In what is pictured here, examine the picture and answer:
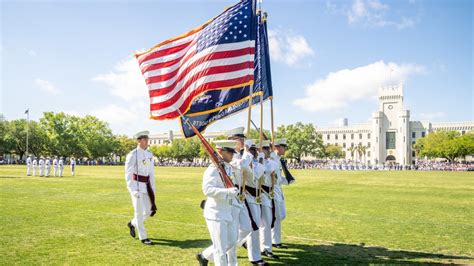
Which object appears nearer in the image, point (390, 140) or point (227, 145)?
point (227, 145)

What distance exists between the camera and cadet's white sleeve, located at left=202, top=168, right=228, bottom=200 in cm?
596

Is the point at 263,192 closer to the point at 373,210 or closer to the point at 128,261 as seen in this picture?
the point at 128,261

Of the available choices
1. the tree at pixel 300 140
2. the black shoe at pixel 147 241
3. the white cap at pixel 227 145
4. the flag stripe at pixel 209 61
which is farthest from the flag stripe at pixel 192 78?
the tree at pixel 300 140

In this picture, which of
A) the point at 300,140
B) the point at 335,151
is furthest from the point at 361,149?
the point at 300,140

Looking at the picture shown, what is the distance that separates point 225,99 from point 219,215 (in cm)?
347

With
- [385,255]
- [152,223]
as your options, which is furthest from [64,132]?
[385,255]

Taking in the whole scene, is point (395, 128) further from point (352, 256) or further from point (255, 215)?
point (255, 215)

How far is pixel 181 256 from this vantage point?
782 cm

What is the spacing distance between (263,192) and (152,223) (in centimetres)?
478

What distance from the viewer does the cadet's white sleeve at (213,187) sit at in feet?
19.5

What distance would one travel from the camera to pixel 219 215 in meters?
6.09

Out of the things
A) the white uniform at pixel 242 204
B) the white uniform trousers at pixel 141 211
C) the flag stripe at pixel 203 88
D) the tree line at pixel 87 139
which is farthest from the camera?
the tree line at pixel 87 139

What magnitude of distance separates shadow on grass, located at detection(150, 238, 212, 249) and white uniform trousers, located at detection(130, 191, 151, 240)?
0.39 metres

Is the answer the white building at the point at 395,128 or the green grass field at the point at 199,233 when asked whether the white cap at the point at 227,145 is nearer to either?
the green grass field at the point at 199,233
